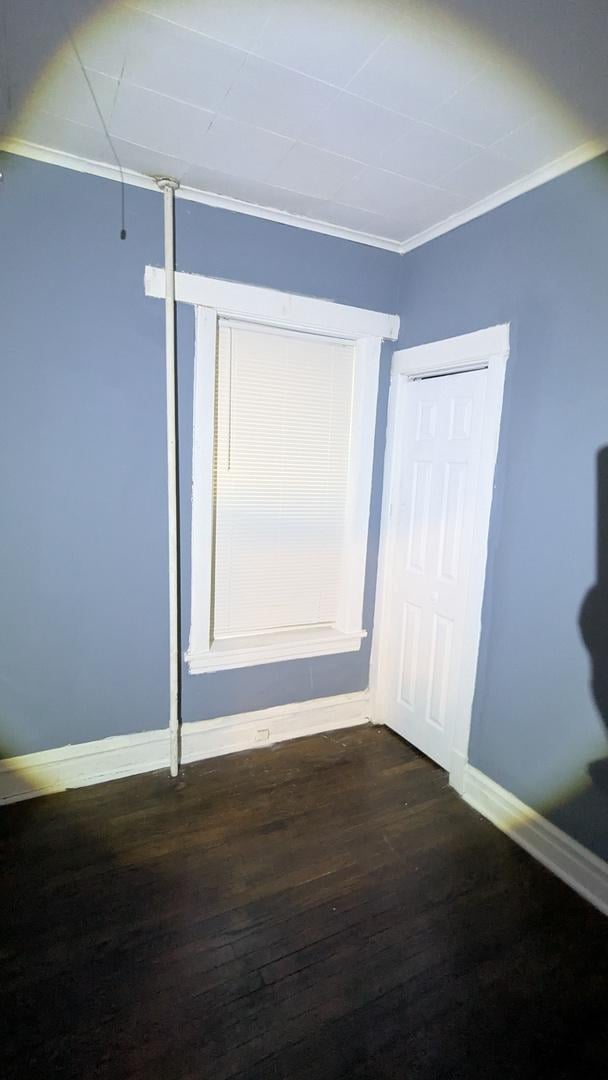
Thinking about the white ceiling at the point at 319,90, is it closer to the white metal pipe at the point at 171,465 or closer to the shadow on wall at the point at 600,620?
the white metal pipe at the point at 171,465

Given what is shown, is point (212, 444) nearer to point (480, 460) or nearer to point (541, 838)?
point (480, 460)

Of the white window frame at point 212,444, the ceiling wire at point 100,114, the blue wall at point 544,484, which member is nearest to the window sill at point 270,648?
the white window frame at point 212,444

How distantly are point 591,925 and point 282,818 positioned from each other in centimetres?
121

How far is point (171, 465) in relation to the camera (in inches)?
92.3

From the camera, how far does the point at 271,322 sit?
2.48 m

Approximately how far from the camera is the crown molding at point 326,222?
1.87m

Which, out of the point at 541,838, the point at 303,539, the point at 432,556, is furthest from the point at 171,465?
the point at 541,838

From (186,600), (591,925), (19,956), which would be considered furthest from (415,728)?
(19,956)

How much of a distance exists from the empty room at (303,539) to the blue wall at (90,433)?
0.01 m

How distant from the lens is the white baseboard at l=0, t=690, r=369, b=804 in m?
2.31

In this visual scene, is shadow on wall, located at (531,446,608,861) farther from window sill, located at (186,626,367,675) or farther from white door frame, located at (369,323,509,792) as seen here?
window sill, located at (186,626,367,675)

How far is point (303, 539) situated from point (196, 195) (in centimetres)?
169

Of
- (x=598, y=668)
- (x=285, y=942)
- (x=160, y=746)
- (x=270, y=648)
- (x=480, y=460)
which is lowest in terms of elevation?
(x=285, y=942)

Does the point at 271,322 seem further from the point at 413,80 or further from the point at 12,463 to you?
the point at 12,463
